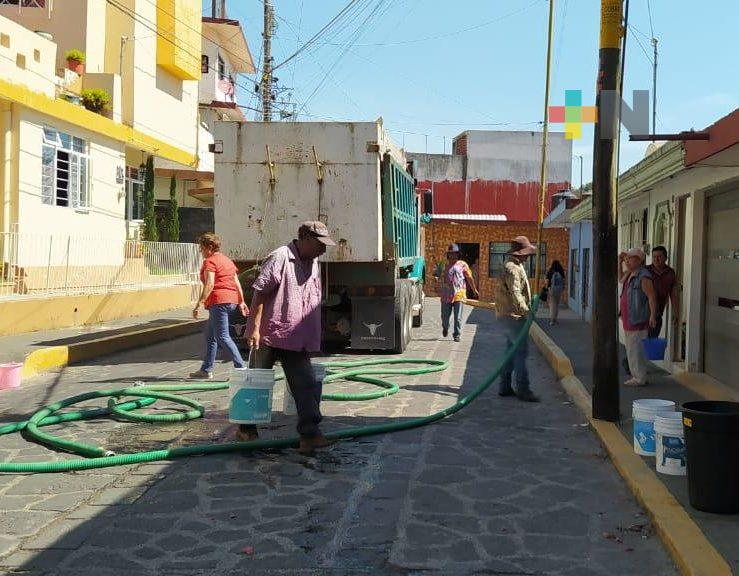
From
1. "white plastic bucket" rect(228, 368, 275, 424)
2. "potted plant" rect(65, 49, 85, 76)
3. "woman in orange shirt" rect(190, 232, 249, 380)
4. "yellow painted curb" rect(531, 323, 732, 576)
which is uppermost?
"potted plant" rect(65, 49, 85, 76)

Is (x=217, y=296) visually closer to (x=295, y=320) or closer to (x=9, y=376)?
(x=9, y=376)

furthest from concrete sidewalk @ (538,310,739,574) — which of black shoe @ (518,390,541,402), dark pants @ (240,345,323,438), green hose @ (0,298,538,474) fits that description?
dark pants @ (240,345,323,438)

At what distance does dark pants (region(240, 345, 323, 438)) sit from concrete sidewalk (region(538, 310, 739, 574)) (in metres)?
2.53

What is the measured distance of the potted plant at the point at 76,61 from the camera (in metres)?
22.4

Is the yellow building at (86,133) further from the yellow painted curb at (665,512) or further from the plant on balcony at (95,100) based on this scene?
the yellow painted curb at (665,512)

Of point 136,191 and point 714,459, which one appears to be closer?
point 714,459

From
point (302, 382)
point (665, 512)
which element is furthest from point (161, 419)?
point (665, 512)

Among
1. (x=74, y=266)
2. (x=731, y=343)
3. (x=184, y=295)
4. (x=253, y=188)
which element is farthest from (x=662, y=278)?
(x=184, y=295)

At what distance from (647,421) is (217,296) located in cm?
555

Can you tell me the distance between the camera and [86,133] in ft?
69.8

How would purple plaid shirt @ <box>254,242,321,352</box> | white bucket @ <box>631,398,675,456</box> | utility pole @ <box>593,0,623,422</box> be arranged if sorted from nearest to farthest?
white bucket @ <box>631,398,675,456</box>
purple plaid shirt @ <box>254,242,321,352</box>
utility pole @ <box>593,0,623,422</box>

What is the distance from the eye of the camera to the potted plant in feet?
73.6

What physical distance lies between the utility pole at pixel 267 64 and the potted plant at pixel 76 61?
6.91 m

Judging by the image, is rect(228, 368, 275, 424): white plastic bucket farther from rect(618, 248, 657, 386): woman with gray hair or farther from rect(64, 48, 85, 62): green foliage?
rect(64, 48, 85, 62): green foliage
